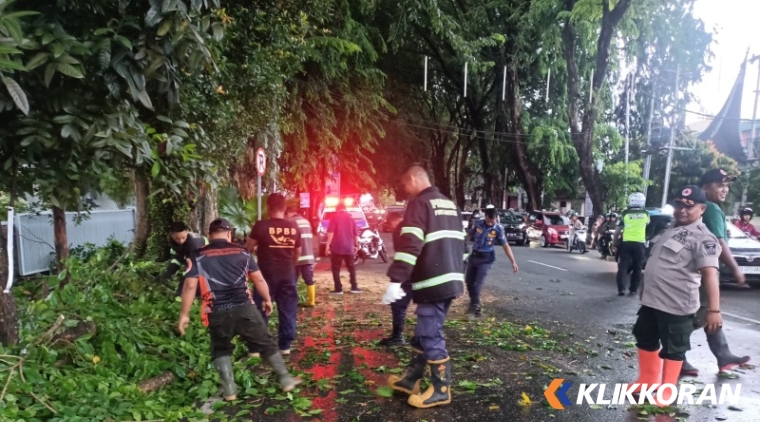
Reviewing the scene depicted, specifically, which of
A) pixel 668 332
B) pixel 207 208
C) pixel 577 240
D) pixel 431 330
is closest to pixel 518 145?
pixel 577 240

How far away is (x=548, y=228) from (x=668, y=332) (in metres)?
19.8

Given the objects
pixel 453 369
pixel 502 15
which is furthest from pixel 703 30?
pixel 453 369

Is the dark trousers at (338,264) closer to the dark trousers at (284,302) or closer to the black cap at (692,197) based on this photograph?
the dark trousers at (284,302)

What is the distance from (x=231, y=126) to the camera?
8.88 metres

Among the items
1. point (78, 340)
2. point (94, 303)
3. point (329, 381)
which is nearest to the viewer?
point (78, 340)

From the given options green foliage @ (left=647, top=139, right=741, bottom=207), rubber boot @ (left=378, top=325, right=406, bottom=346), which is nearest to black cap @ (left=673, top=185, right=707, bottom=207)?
rubber boot @ (left=378, top=325, right=406, bottom=346)

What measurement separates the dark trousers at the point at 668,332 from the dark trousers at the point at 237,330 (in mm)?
3156

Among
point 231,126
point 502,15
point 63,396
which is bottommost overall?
point 63,396

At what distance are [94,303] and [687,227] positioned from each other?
5715 mm

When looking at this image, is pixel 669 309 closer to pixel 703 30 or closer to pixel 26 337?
pixel 26 337

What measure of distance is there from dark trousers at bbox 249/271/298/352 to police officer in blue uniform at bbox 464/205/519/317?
309 cm

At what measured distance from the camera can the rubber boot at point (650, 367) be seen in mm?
4262

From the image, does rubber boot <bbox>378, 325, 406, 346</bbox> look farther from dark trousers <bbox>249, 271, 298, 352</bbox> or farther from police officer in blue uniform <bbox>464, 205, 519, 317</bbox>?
police officer in blue uniform <bbox>464, 205, 519, 317</bbox>

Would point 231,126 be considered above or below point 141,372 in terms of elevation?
above
